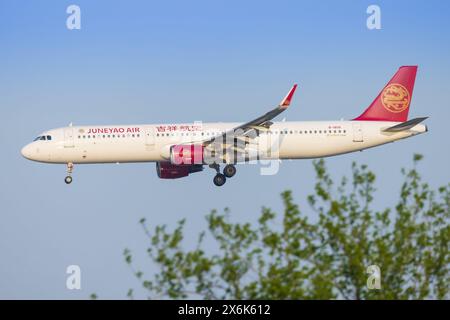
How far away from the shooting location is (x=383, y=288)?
31.3 meters

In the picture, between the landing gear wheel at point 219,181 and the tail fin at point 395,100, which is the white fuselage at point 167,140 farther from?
the landing gear wheel at point 219,181

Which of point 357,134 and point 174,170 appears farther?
point 174,170

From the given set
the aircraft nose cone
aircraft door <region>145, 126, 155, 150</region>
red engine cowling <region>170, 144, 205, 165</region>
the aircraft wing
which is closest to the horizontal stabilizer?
the aircraft wing

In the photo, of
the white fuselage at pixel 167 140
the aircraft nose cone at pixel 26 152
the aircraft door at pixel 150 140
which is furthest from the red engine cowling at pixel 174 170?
the aircraft nose cone at pixel 26 152

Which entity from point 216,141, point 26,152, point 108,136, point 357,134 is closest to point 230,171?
point 216,141

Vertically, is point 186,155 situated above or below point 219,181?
above

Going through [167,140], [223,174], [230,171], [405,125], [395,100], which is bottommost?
[223,174]

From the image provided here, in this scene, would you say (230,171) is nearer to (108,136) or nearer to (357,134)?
(108,136)

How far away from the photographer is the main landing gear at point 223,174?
195ft

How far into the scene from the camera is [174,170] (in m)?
61.8

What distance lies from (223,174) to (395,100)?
12.4 metres

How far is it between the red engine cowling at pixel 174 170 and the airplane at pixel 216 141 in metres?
0.89
